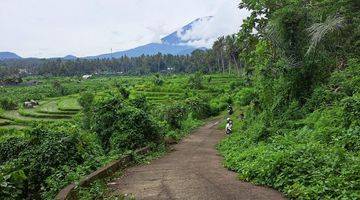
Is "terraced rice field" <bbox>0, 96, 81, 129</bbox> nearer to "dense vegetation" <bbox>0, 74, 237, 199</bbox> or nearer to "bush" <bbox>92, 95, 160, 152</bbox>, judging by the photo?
"dense vegetation" <bbox>0, 74, 237, 199</bbox>

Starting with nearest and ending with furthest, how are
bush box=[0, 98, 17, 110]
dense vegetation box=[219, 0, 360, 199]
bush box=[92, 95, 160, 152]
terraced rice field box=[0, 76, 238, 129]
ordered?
dense vegetation box=[219, 0, 360, 199] → bush box=[92, 95, 160, 152] → terraced rice field box=[0, 76, 238, 129] → bush box=[0, 98, 17, 110]

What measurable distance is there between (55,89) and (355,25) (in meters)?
82.4

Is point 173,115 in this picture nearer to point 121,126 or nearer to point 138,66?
point 121,126

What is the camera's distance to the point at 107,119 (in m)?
18.6

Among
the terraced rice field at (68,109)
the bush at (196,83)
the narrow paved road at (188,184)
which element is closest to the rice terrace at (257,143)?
the narrow paved road at (188,184)

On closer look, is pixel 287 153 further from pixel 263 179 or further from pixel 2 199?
pixel 2 199

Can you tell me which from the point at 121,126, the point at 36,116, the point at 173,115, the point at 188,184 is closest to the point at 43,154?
the point at 188,184

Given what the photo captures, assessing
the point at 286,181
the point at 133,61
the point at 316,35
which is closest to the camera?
the point at 286,181

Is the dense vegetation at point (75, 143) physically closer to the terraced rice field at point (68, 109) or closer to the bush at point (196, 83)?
the terraced rice field at point (68, 109)

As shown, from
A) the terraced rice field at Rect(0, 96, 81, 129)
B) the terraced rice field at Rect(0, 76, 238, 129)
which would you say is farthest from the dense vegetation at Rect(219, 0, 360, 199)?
the terraced rice field at Rect(0, 96, 81, 129)

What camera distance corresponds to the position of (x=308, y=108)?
1683cm

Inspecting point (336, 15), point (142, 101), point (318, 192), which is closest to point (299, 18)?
point (336, 15)

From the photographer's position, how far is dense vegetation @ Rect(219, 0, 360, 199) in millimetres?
8680

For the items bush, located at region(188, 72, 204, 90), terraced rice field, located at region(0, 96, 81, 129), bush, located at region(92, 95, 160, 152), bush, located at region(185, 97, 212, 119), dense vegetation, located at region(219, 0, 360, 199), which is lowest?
terraced rice field, located at region(0, 96, 81, 129)
